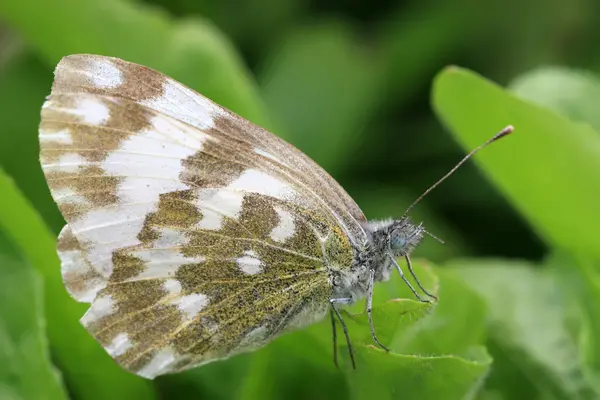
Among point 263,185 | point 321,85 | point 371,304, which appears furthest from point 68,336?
point 321,85

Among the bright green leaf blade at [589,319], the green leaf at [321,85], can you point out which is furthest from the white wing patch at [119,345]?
the green leaf at [321,85]

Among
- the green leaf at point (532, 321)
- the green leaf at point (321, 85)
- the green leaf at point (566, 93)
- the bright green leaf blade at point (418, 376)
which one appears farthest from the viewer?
the green leaf at point (321, 85)

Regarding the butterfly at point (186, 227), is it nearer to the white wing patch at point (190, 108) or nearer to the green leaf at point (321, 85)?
the white wing patch at point (190, 108)

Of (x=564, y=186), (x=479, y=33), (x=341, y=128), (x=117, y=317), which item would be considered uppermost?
(x=479, y=33)

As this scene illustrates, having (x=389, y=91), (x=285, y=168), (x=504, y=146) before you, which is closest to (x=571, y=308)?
(x=504, y=146)

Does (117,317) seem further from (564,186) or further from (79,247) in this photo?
(564,186)

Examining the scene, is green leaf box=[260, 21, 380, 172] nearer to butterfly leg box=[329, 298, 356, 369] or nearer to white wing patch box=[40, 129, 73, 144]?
butterfly leg box=[329, 298, 356, 369]

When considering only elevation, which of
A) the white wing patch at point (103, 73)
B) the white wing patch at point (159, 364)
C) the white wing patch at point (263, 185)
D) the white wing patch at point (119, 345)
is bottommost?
the white wing patch at point (159, 364)

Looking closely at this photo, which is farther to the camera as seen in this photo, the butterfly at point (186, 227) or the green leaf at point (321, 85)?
the green leaf at point (321, 85)
